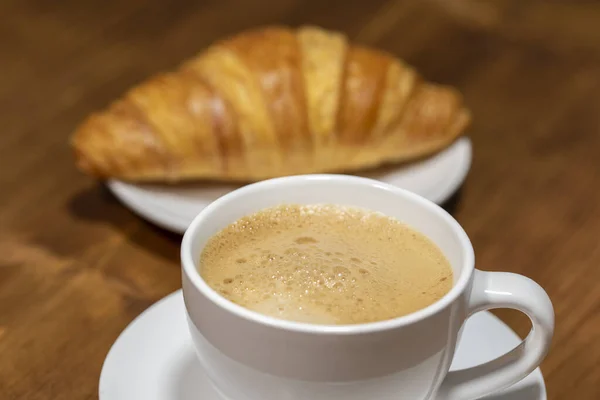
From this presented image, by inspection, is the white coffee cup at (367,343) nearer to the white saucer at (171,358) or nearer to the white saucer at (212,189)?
the white saucer at (171,358)

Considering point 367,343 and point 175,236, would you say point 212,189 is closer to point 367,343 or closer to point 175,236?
point 175,236

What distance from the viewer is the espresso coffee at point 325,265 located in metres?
0.56

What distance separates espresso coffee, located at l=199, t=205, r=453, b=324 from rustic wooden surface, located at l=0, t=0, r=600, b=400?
8.3 inches

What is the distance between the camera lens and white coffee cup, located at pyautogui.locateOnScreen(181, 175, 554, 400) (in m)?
0.51

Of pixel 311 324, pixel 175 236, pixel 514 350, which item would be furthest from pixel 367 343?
pixel 175 236

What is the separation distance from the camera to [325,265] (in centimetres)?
60

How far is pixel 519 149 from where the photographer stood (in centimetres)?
113

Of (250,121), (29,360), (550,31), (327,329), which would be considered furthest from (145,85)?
(550,31)

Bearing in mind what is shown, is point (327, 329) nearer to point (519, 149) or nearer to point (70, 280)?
point (70, 280)

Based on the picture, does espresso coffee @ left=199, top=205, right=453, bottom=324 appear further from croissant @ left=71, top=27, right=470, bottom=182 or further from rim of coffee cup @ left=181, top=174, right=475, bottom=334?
croissant @ left=71, top=27, right=470, bottom=182

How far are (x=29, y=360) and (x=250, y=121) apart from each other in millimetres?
475

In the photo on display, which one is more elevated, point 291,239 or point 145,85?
point 291,239

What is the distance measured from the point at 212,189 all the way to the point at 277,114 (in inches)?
6.3

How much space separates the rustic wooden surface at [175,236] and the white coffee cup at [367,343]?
175mm
